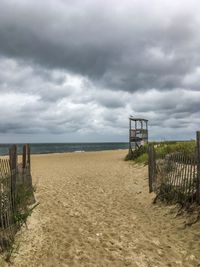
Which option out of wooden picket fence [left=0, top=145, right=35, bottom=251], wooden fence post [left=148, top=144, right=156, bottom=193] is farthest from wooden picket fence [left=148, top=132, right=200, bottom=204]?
wooden picket fence [left=0, top=145, right=35, bottom=251]

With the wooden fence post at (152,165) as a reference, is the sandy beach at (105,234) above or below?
below

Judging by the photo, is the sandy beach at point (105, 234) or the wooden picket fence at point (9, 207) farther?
the sandy beach at point (105, 234)

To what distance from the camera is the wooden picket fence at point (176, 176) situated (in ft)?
30.1

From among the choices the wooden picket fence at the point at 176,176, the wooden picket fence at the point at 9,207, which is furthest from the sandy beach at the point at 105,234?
the wooden picket fence at the point at 176,176

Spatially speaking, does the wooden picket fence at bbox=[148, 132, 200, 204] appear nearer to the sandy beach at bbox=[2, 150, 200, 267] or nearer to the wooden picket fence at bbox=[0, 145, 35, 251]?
the sandy beach at bbox=[2, 150, 200, 267]

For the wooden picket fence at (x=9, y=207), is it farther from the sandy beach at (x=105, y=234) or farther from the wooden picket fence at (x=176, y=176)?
the wooden picket fence at (x=176, y=176)

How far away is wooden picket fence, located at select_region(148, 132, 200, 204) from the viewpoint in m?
9.19

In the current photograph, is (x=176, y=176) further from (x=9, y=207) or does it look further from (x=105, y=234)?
(x=9, y=207)

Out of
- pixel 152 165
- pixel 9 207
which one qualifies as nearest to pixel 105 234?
pixel 9 207

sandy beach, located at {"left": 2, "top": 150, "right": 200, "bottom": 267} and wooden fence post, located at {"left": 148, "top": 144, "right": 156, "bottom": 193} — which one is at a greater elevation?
wooden fence post, located at {"left": 148, "top": 144, "right": 156, "bottom": 193}

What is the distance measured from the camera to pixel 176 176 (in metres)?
10.5

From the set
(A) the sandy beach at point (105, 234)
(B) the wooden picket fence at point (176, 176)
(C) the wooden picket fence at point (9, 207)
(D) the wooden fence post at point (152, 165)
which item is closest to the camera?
(C) the wooden picket fence at point (9, 207)

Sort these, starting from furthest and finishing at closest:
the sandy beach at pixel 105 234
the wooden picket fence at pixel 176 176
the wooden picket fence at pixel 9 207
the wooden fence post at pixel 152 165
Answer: the wooden fence post at pixel 152 165, the wooden picket fence at pixel 176 176, the sandy beach at pixel 105 234, the wooden picket fence at pixel 9 207

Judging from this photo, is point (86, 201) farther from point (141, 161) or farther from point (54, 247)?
point (141, 161)
